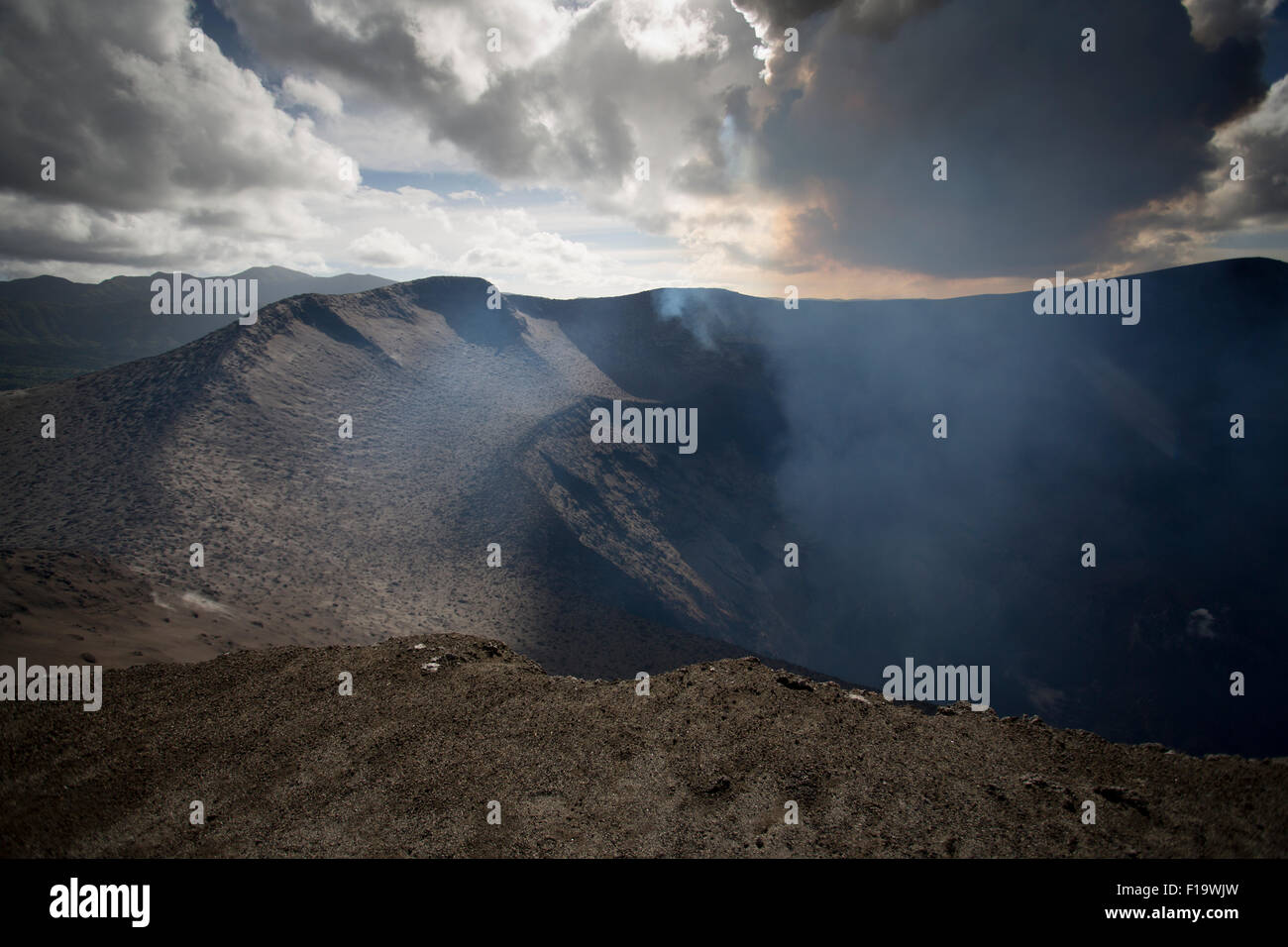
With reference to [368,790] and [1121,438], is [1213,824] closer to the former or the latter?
[368,790]

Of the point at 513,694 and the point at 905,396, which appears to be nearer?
the point at 513,694

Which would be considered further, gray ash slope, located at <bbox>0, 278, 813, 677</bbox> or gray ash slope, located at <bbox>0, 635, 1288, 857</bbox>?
gray ash slope, located at <bbox>0, 278, 813, 677</bbox>

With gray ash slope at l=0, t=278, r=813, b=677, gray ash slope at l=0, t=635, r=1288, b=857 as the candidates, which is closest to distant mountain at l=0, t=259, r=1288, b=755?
gray ash slope at l=0, t=278, r=813, b=677

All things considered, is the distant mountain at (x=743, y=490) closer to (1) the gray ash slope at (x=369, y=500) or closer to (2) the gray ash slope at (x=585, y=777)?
(1) the gray ash slope at (x=369, y=500)

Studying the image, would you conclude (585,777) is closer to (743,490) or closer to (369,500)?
(369,500)

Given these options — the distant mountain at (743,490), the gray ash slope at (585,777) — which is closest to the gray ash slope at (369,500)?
the distant mountain at (743,490)

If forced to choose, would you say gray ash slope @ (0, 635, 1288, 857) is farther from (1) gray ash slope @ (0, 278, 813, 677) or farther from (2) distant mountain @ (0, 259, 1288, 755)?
(2) distant mountain @ (0, 259, 1288, 755)
